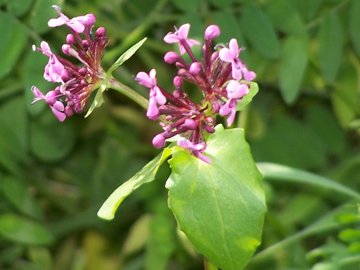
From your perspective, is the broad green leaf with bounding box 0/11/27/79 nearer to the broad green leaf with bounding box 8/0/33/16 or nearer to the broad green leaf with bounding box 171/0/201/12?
the broad green leaf with bounding box 8/0/33/16

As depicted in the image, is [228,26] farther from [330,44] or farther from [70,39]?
[70,39]

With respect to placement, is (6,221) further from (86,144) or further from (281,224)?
(281,224)

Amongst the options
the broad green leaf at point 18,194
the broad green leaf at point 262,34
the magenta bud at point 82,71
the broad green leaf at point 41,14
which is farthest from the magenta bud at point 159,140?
the broad green leaf at point 18,194

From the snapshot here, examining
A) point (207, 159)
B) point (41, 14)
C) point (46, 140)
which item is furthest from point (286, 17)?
point (207, 159)

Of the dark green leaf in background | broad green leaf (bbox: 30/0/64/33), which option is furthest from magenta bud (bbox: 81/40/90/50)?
the dark green leaf in background

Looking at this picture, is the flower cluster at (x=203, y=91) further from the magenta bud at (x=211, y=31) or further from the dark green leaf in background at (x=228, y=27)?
the dark green leaf in background at (x=228, y=27)

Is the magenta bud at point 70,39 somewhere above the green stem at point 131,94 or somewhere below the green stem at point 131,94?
above

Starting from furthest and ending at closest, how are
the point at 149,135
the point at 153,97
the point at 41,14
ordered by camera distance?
the point at 149,135
the point at 41,14
the point at 153,97
